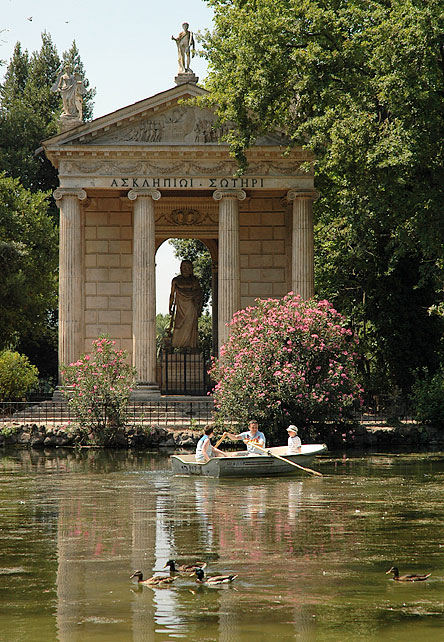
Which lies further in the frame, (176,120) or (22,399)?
(22,399)

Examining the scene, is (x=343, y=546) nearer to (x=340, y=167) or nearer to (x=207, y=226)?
(x=340, y=167)

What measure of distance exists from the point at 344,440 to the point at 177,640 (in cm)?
2604

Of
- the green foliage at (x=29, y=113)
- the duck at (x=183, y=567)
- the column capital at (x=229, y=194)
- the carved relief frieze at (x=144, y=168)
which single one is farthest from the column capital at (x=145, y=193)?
the duck at (x=183, y=567)

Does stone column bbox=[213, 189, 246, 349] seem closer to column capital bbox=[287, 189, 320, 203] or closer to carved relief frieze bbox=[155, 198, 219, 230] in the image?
column capital bbox=[287, 189, 320, 203]

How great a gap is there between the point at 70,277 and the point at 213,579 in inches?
1275

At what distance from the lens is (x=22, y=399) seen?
159 ft

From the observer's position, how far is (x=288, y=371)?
112ft

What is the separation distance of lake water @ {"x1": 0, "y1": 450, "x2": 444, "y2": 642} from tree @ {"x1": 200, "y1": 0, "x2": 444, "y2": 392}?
35.2ft

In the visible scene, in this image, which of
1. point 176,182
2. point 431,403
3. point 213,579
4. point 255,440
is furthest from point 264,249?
point 213,579

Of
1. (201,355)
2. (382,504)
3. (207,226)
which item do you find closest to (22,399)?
(201,355)

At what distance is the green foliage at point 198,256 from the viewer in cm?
7469

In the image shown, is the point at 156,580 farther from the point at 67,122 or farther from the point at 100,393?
the point at 67,122

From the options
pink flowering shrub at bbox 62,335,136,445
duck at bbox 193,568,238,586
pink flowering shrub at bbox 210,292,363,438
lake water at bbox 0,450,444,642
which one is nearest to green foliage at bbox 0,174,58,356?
pink flowering shrub at bbox 62,335,136,445

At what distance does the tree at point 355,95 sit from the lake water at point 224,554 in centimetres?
1072
